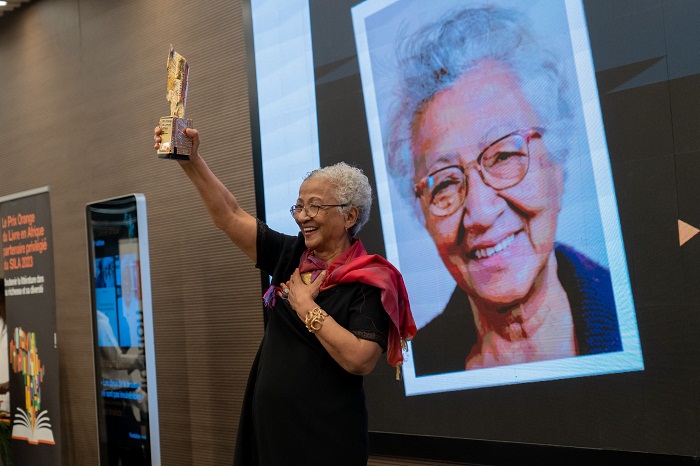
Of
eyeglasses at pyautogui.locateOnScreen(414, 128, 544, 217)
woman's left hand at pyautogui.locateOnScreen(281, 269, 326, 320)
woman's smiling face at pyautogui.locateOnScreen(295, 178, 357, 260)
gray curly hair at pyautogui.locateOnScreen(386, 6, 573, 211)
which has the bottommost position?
woman's left hand at pyautogui.locateOnScreen(281, 269, 326, 320)

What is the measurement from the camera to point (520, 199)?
2.87 metres

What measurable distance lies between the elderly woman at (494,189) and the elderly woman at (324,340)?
0.99 meters

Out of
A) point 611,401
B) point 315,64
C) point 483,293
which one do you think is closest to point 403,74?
point 315,64

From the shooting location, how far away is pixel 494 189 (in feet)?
9.66

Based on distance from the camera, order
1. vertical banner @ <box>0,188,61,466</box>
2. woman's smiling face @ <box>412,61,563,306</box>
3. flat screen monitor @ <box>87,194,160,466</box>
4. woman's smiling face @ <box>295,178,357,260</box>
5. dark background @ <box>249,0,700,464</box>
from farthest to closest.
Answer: vertical banner @ <box>0,188,61,466</box>
flat screen monitor @ <box>87,194,160,466</box>
woman's smiling face @ <box>412,61,563,306</box>
dark background @ <box>249,0,700,464</box>
woman's smiling face @ <box>295,178,357,260</box>

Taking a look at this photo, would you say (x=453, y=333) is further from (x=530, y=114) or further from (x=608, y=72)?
(x=608, y=72)

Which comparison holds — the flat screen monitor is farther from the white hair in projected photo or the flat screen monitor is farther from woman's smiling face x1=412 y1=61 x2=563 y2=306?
woman's smiling face x1=412 y1=61 x2=563 y2=306

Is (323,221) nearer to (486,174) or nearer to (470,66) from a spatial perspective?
(486,174)

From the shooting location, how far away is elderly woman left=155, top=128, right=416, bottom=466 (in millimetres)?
1859

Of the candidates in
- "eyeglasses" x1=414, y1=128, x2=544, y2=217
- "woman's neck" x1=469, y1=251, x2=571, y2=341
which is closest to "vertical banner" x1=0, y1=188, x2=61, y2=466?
"eyeglasses" x1=414, y1=128, x2=544, y2=217

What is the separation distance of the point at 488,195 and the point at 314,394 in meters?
1.34

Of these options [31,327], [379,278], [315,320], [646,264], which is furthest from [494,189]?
[31,327]

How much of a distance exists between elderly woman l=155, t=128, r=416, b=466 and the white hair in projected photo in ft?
3.26

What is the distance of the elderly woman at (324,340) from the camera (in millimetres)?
1859
